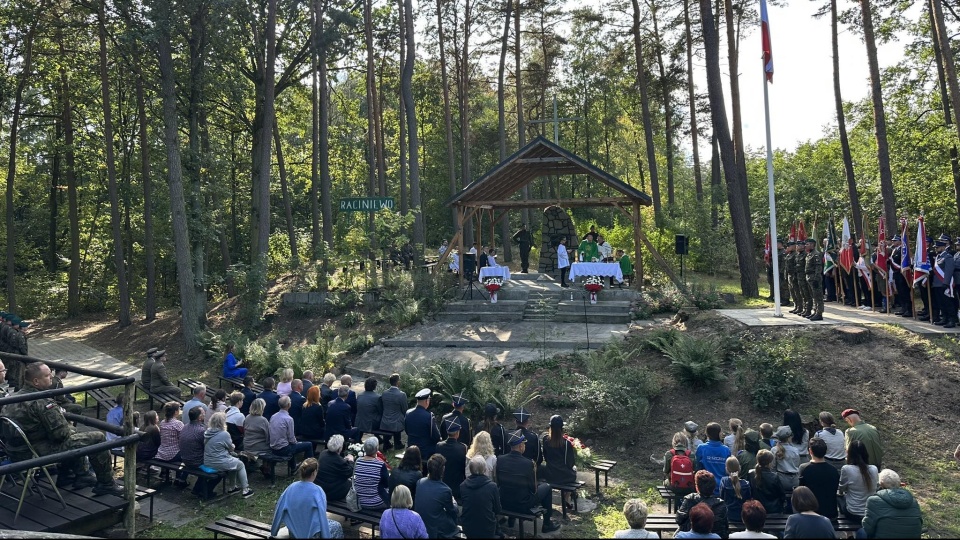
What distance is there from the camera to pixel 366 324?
1891 cm

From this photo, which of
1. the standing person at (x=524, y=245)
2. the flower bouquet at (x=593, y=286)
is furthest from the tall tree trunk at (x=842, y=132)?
the standing person at (x=524, y=245)

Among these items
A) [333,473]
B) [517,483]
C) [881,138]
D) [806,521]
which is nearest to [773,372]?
[517,483]

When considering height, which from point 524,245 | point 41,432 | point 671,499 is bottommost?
point 671,499

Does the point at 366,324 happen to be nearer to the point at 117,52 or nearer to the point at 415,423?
the point at 415,423

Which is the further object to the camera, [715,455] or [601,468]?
[601,468]

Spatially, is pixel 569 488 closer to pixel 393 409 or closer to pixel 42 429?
pixel 393 409

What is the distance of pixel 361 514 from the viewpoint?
22.5 ft

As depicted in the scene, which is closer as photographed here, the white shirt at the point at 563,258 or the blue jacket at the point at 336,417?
the blue jacket at the point at 336,417

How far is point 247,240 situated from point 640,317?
25646mm

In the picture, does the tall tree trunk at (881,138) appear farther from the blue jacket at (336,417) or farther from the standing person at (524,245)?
the blue jacket at (336,417)

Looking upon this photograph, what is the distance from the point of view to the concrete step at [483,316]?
61.0 ft

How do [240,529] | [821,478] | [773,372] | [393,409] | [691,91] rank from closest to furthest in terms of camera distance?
[240,529]
[821,478]
[393,409]
[773,372]
[691,91]

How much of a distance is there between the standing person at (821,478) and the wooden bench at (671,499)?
1.38 m

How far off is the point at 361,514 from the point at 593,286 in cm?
1285
